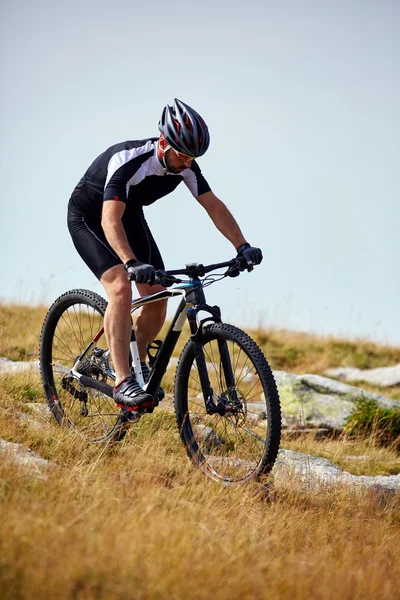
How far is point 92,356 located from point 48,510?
104 inches

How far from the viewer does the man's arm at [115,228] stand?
208 inches

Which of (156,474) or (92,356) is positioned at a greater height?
(92,356)

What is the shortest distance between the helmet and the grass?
88.1 inches

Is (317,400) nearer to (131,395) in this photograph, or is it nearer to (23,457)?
(131,395)

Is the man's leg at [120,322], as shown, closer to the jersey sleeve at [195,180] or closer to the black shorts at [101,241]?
the black shorts at [101,241]

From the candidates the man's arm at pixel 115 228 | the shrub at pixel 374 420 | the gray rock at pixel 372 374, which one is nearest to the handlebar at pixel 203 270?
the man's arm at pixel 115 228

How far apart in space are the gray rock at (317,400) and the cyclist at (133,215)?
18.0 feet

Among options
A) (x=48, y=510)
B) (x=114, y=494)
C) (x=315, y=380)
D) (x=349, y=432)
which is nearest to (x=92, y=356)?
(x=114, y=494)

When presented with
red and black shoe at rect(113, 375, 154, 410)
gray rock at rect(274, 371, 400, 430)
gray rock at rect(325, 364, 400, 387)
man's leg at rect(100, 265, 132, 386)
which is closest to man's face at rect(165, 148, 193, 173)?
man's leg at rect(100, 265, 132, 386)

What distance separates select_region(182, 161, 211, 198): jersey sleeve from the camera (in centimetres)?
586

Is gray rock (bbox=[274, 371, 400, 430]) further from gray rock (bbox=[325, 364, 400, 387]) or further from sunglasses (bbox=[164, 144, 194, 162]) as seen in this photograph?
sunglasses (bbox=[164, 144, 194, 162])

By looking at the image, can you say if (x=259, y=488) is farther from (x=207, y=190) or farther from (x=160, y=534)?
(x=207, y=190)

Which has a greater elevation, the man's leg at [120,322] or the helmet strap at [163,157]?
the helmet strap at [163,157]

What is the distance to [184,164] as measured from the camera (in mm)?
5574
